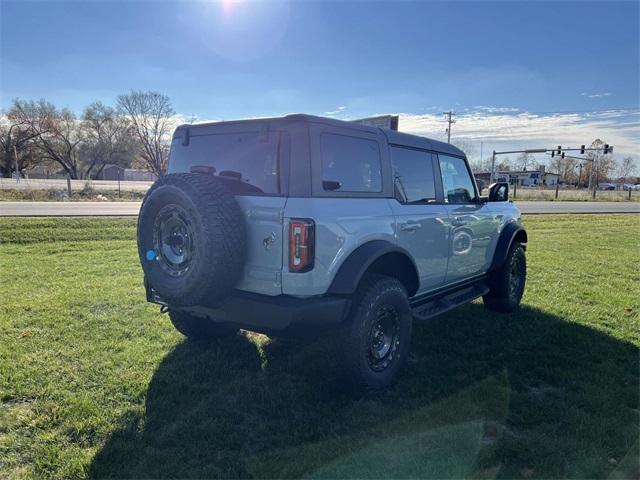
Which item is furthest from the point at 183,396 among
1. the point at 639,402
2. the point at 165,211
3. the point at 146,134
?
the point at 146,134

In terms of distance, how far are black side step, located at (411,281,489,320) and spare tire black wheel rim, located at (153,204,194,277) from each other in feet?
6.72

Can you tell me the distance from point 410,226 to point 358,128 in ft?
3.05

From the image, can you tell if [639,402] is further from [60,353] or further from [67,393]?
[60,353]

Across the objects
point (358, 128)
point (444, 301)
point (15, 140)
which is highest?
point (15, 140)

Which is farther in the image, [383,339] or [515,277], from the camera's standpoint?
[515,277]

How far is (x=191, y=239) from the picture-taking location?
3.12 meters

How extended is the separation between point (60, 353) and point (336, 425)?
263 centimetres

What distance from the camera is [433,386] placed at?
3.68m

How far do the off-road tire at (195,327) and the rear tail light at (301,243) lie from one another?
5.05ft

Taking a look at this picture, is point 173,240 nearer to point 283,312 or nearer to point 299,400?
point 283,312

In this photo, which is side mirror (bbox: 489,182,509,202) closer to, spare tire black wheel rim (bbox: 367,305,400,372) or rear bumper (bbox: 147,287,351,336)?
spare tire black wheel rim (bbox: 367,305,400,372)

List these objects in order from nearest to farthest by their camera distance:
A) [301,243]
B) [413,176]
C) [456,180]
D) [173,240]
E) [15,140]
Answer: [301,243], [173,240], [413,176], [456,180], [15,140]

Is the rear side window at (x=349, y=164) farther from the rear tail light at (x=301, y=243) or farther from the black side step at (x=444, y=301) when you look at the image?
the black side step at (x=444, y=301)

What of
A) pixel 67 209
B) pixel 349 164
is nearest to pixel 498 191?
pixel 349 164
